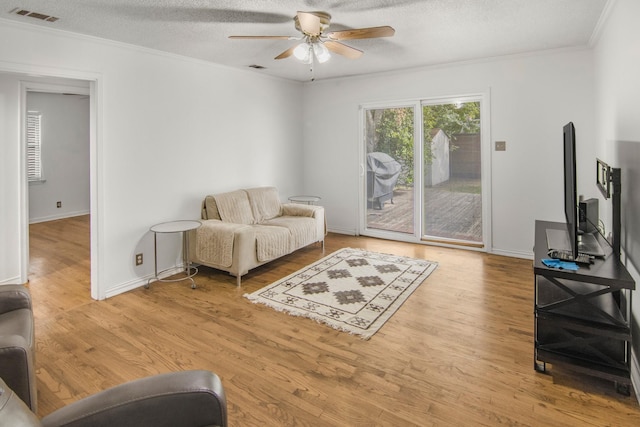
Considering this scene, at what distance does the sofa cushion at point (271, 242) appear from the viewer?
159 inches

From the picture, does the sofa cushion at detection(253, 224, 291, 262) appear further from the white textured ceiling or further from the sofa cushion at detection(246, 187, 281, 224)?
the white textured ceiling

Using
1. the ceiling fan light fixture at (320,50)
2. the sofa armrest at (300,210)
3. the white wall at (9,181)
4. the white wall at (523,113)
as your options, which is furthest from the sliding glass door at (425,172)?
the white wall at (9,181)

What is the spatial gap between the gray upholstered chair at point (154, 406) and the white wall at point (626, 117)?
229 centimetres

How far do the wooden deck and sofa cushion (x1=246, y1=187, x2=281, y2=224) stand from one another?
5.45ft

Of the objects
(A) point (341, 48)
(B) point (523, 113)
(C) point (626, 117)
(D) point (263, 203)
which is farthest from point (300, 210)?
(C) point (626, 117)

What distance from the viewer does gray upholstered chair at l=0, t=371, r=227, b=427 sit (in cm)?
118

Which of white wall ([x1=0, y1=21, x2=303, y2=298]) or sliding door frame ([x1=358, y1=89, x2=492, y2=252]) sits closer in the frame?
white wall ([x1=0, y1=21, x2=303, y2=298])

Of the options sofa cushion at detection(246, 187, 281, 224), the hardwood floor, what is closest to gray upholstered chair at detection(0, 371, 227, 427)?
the hardwood floor

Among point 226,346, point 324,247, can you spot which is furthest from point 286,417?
point 324,247

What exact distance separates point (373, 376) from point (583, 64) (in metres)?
4.11

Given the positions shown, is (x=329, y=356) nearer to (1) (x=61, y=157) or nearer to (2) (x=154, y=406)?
(2) (x=154, y=406)

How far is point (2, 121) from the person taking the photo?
149 inches

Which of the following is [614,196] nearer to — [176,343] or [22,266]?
[176,343]

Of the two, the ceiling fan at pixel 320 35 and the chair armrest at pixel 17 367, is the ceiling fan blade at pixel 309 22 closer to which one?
the ceiling fan at pixel 320 35
